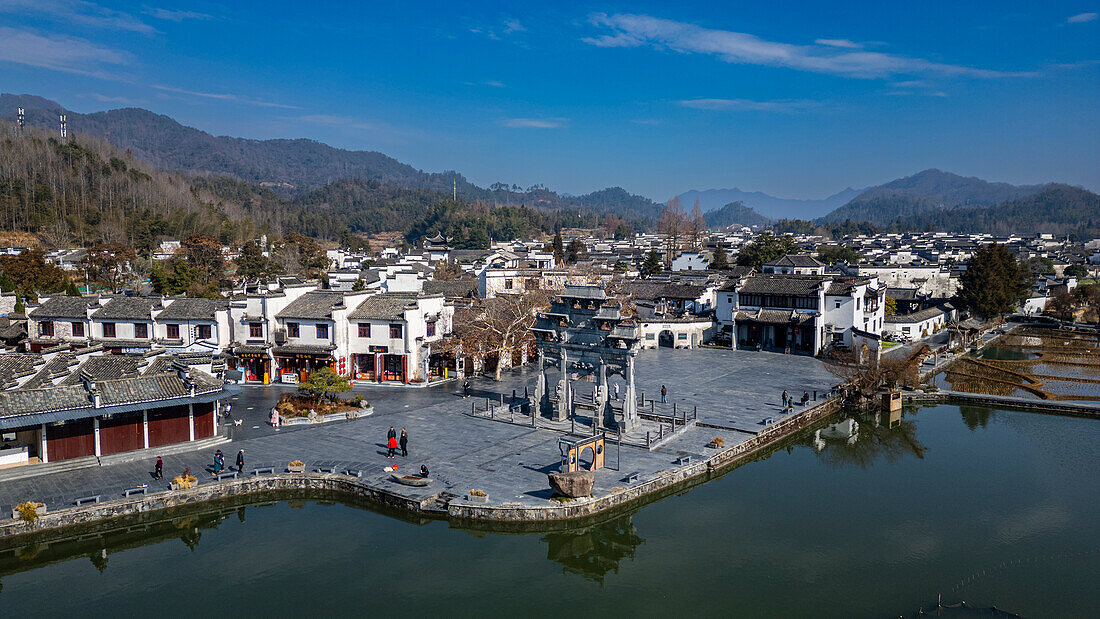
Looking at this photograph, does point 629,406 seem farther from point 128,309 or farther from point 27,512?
point 128,309

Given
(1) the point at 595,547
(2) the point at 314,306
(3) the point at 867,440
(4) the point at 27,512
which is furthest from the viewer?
(2) the point at 314,306

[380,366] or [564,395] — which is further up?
[564,395]

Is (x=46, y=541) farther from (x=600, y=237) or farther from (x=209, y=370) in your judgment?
(x=600, y=237)

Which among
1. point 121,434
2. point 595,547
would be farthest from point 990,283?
point 121,434

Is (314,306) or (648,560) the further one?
(314,306)

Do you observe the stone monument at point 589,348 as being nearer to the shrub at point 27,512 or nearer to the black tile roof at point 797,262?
the shrub at point 27,512

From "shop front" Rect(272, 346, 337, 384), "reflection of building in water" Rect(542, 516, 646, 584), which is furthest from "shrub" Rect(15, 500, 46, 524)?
Result: "shop front" Rect(272, 346, 337, 384)

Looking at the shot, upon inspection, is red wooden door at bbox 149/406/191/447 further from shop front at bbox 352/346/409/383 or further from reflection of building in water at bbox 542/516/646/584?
reflection of building in water at bbox 542/516/646/584
